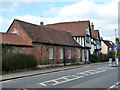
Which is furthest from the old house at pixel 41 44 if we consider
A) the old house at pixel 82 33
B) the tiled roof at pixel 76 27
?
the tiled roof at pixel 76 27

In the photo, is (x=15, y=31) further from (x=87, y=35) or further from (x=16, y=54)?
(x=87, y=35)

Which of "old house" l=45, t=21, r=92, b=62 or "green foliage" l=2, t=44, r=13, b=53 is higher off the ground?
"old house" l=45, t=21, r=92, b=62

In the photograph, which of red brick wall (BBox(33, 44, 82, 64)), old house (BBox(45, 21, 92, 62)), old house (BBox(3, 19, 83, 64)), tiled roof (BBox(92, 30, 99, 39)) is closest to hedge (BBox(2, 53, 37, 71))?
old house (BBox(3, 19, 83, 64))

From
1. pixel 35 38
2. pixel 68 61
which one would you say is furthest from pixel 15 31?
pixel 68 61

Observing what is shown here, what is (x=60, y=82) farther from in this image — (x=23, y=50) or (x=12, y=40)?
(x=12, y=40)

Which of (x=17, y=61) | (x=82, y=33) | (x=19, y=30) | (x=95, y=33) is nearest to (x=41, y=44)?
(x=19, y=30)

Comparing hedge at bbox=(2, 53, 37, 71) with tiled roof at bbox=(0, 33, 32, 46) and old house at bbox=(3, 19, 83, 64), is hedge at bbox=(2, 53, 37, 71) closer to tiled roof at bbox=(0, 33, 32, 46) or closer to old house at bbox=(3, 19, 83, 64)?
tiled roof at bbox=(0, 33, 32, 46)

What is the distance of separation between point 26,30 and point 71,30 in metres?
16.4

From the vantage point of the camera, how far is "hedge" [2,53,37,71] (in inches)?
692

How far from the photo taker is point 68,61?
31484mm

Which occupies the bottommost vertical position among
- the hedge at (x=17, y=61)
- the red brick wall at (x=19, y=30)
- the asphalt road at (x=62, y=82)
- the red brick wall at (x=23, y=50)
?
the asphalt road at (x=62, y=82)

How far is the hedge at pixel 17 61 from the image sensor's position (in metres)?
17.6

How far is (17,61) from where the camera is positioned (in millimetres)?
19016

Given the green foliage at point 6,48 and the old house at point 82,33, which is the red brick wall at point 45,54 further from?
the old house at point 82,33
